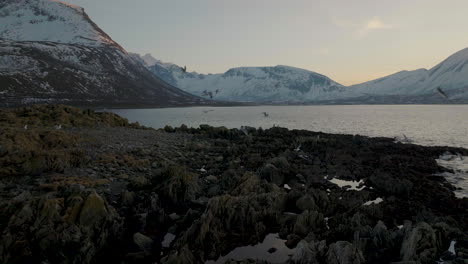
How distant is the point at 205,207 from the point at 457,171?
29.6 metres

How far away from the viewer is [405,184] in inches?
985

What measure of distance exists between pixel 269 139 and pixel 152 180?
30.1 meters

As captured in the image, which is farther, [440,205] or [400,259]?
[440,205]

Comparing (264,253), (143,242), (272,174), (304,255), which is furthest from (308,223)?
(272,174)

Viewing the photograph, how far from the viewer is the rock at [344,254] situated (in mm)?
12570

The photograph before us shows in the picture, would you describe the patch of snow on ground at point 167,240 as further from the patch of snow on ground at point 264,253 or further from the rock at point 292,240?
the rock at point 292,240

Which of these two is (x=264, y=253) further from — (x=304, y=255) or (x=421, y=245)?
(x=421, y=245)

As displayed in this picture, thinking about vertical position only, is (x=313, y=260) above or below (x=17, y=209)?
below

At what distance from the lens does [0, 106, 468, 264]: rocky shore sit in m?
13.7

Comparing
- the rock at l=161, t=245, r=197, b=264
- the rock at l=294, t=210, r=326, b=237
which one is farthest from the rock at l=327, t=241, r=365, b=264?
the rock at l=161, t=245, r=197, b=264

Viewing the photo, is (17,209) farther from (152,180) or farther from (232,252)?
(232,252)

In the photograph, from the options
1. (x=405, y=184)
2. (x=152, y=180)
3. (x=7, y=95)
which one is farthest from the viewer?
(x=7, y=95)

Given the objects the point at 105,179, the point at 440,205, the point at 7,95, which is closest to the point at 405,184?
the point at 440,205

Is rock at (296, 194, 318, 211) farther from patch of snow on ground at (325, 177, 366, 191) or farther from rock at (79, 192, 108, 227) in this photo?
rock at (79, 192, 108, 227)
